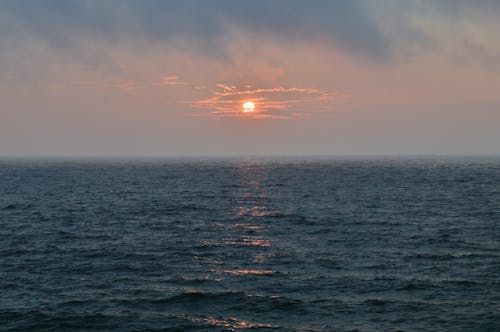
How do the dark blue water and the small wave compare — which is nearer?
the dark blue water

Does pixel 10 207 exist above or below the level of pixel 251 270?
above

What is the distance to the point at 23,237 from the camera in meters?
46.1

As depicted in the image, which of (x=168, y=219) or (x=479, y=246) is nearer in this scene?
(x=479, y=246)

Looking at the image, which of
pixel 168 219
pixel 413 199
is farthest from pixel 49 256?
pixel 413 199

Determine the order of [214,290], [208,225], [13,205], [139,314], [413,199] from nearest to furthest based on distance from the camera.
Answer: [139,314], [214,290], [208,225], [13,205], [413,199]

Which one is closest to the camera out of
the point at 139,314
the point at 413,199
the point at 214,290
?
the point at 139,314

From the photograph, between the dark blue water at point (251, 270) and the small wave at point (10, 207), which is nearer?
the dark blue water at point (251, 270)

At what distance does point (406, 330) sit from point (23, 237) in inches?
1615

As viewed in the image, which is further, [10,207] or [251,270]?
[10,207]

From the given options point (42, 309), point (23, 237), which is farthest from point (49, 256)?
point (42, 309)

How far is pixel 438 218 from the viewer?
58.1 meters

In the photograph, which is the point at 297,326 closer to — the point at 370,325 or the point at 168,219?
the point at 370,325

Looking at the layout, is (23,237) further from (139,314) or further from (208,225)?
(139,314)

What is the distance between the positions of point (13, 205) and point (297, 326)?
67317mm
